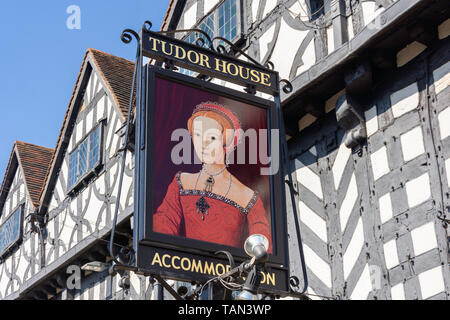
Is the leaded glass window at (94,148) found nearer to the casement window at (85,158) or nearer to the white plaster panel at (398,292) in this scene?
the casement window at (85,158)

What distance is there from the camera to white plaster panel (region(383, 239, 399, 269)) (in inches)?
336

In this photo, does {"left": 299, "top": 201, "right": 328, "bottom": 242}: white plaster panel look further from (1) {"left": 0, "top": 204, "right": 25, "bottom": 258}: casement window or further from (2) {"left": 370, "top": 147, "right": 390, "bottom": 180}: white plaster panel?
(1) {"left": 0, "top": 204, "right": 25, "bottom": 258}: casement window

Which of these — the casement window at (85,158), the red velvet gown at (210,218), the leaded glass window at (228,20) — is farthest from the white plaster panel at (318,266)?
the casement window at (85,158)

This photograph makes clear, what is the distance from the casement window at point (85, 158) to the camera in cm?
1544

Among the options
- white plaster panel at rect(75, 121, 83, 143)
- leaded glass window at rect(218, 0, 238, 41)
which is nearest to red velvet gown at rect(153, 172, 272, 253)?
leaded glass window at rect(218, 0, 238, 41)

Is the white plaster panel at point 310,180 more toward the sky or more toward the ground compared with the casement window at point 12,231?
more toward the ground

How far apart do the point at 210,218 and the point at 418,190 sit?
230 cm

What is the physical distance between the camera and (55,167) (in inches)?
676

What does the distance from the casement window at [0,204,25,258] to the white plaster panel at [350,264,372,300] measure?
10862 millimetres

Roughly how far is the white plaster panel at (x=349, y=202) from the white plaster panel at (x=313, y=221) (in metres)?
0.34

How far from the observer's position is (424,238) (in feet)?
26.9

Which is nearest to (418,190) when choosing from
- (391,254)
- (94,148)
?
(391,254)
